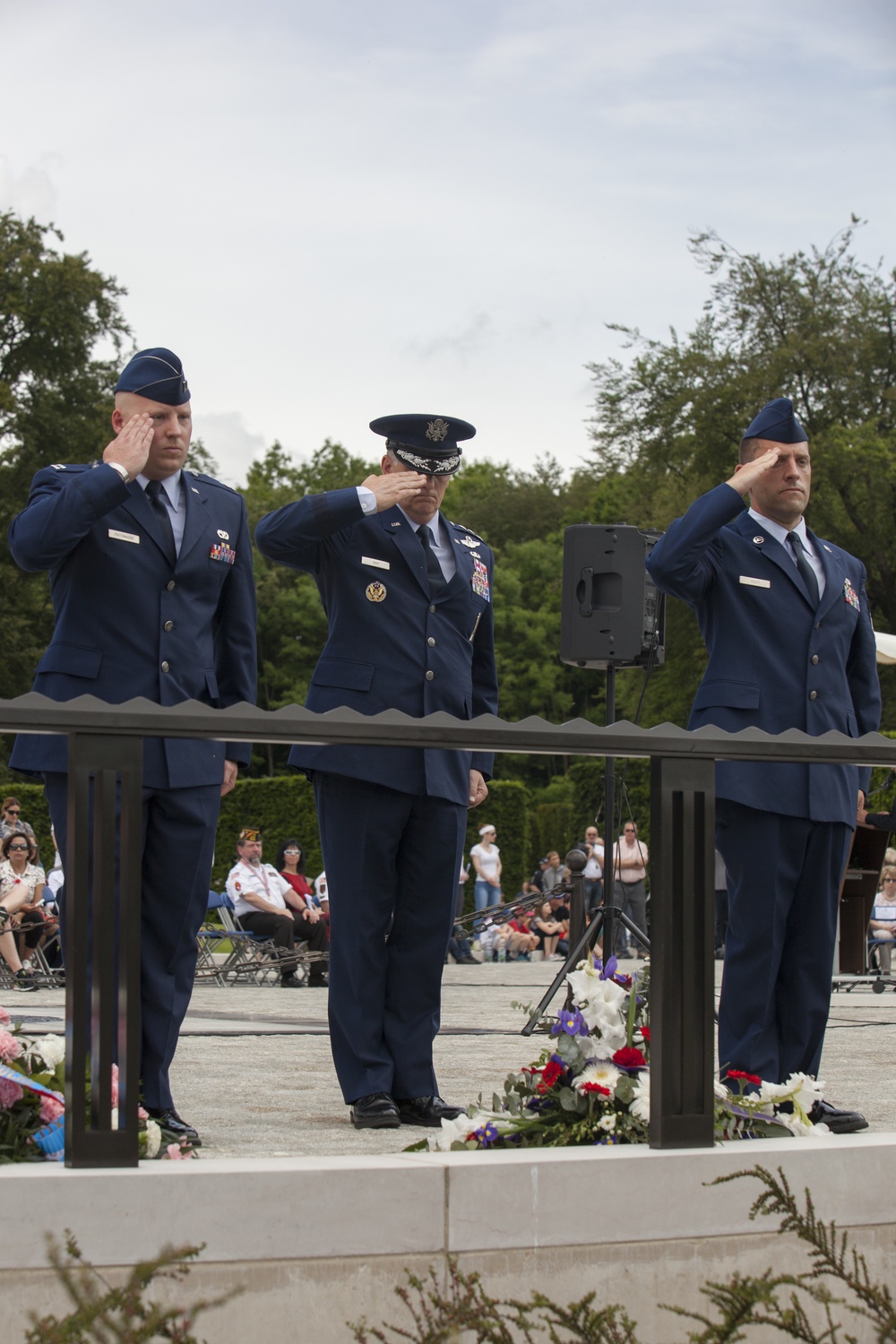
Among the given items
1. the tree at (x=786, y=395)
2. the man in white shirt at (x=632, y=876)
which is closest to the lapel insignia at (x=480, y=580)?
the man in white shirt at (x=632, y=876)

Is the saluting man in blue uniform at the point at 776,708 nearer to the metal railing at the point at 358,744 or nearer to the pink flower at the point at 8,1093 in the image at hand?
the metal railing at the point at 358,744

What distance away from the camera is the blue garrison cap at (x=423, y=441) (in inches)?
183

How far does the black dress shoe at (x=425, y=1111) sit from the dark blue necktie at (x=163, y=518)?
61.6 inches

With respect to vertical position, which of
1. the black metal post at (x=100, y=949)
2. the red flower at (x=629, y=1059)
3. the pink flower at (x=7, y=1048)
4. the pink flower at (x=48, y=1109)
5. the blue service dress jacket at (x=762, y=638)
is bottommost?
the pink flower at (x=48, y=1109)

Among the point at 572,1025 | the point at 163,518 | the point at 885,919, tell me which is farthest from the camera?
the point at 885,919

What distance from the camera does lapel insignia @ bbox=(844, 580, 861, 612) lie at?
4.71m

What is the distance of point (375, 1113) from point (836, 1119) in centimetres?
117

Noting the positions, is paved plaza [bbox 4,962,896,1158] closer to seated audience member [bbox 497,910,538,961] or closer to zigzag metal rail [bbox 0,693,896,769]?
zigzag metal rail [bbox 0,693,896,769]

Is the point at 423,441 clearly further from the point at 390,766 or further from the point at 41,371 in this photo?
the point at 41,371

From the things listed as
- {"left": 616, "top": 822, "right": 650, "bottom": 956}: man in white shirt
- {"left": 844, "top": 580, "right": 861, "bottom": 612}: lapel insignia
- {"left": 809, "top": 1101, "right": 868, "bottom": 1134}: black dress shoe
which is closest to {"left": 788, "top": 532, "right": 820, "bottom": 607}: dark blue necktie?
{"left": 844, "top": 580, "right": 861, "bottom": 612}: lapel insignia

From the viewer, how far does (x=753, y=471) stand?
4.51 m

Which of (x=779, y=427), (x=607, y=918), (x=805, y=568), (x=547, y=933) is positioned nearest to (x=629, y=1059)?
(x=805, y=568)

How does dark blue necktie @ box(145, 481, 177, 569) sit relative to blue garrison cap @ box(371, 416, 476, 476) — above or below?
below

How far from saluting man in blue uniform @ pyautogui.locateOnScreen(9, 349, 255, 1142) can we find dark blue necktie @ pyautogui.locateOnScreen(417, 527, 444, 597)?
1.98ft
